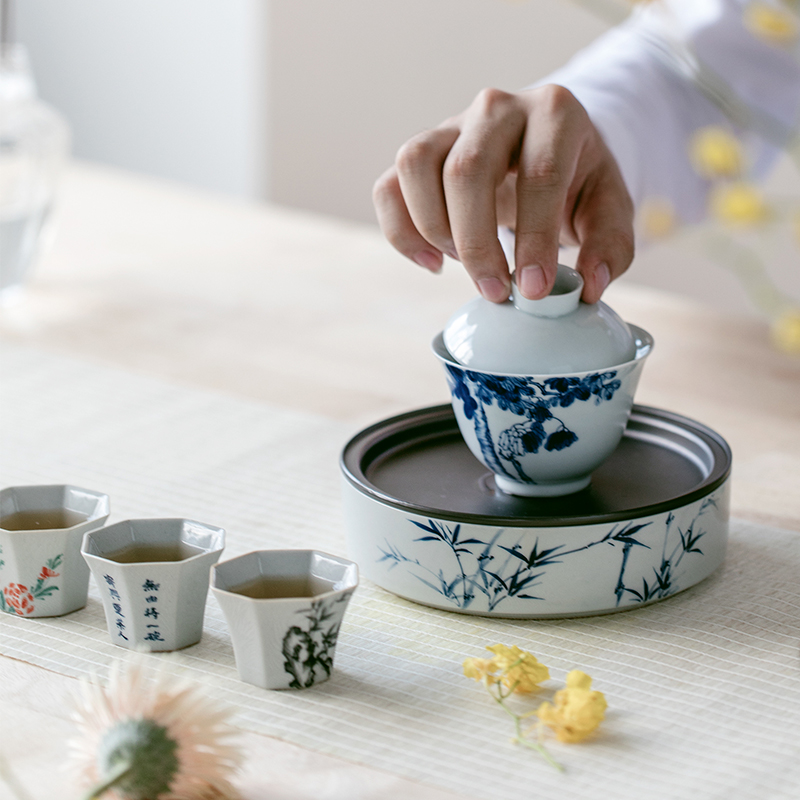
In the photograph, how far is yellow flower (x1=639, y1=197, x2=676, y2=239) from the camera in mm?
1484

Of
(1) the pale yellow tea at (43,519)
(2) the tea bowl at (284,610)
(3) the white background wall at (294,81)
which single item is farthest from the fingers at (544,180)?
(3) the white background wall at (294,81)

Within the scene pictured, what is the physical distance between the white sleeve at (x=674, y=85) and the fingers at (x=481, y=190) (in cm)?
43

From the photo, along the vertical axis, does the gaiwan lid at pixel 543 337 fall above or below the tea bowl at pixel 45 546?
above

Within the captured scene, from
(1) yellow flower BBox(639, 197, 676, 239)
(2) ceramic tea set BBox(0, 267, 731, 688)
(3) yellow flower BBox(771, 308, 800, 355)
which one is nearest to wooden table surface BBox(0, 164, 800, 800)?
(3) yellow flower BBox(771, 308, 800, 355)

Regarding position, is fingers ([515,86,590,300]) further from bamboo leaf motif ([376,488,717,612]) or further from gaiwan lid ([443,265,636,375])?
bamboo leaf motif ([376,488,717,612])

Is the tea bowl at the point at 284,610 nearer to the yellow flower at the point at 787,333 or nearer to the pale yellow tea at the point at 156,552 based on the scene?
the pale yellow tea at the point at 156,552

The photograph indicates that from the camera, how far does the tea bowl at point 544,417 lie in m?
0.72

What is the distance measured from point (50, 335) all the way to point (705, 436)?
2.73 feet

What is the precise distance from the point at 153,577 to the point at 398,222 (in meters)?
0.36

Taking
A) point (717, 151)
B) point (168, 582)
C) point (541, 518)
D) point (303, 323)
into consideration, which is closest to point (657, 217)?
point (717, 151)

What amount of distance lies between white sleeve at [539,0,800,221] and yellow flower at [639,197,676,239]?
2cm

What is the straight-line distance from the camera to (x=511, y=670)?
2.05ft

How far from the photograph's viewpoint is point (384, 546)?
736 millimetres

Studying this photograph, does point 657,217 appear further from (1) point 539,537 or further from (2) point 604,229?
(1) point 539,537
